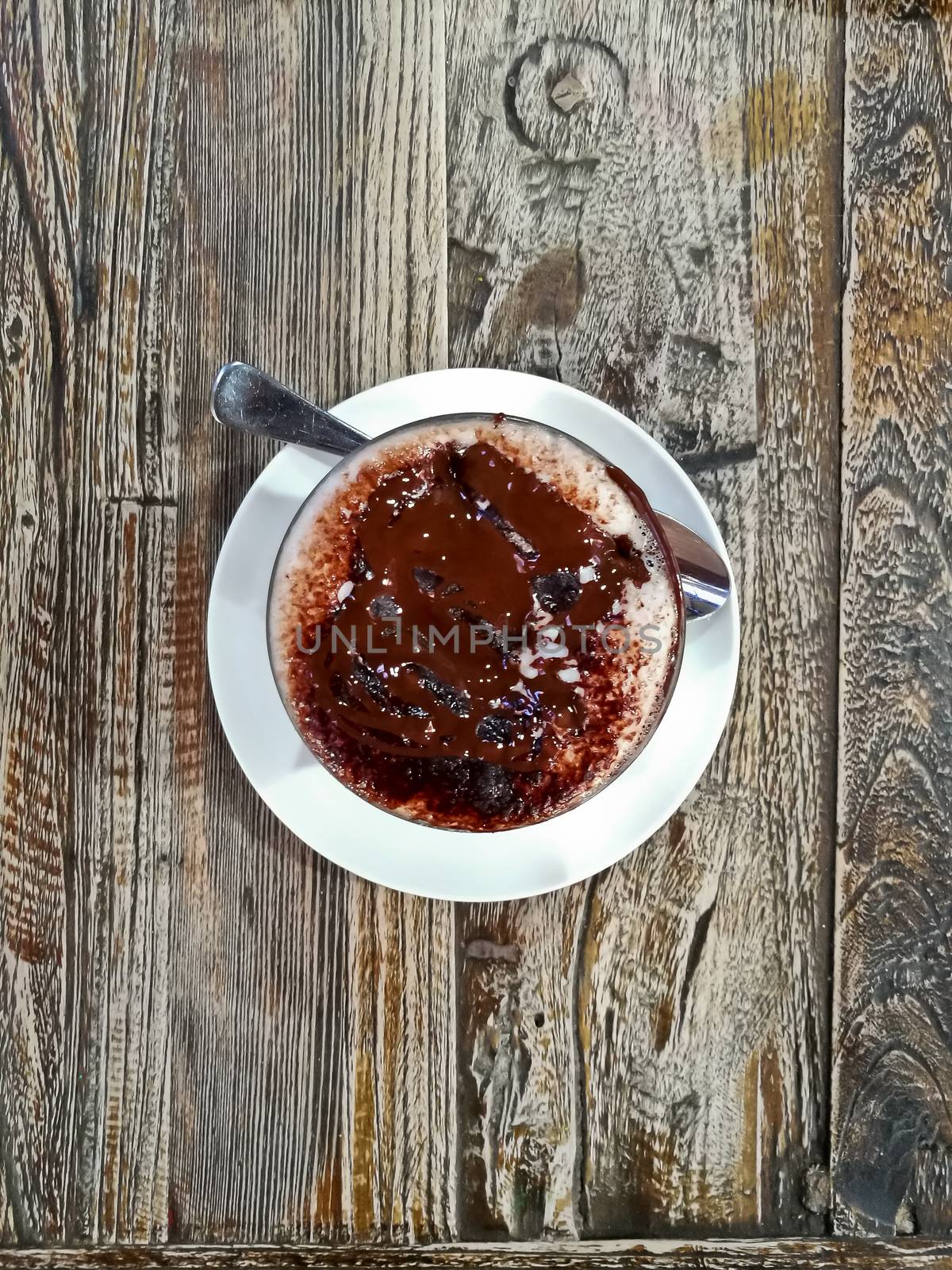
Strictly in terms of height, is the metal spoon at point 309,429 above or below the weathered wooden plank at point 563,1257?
above

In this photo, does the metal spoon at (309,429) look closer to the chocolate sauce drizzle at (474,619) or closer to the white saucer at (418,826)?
the white saucer at (418,826)

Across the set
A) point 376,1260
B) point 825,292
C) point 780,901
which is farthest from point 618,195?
point 376,1260


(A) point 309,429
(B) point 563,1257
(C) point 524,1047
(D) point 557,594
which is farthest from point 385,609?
(B) point 563,1257

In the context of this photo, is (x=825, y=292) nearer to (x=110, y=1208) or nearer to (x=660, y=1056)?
(x=660, y=1056)

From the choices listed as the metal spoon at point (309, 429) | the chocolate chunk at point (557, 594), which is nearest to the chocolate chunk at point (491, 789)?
the chocolate chunk at point (557, 594)

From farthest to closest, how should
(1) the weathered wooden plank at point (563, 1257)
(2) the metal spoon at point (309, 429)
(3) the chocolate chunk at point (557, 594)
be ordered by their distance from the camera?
(1) the weathered wooden plank at point (563, 1257) < (2) the metal spoon at point (309, 429) < (3) the chocolate chunk at point (557, 594)

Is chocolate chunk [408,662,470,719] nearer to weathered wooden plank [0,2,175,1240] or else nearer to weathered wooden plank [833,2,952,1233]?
weathered wooden plank [0,2,175,1240]

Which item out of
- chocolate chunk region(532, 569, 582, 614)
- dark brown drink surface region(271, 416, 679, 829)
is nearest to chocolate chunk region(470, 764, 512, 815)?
dark brown drink surface region(271, 416, 679, 829)
